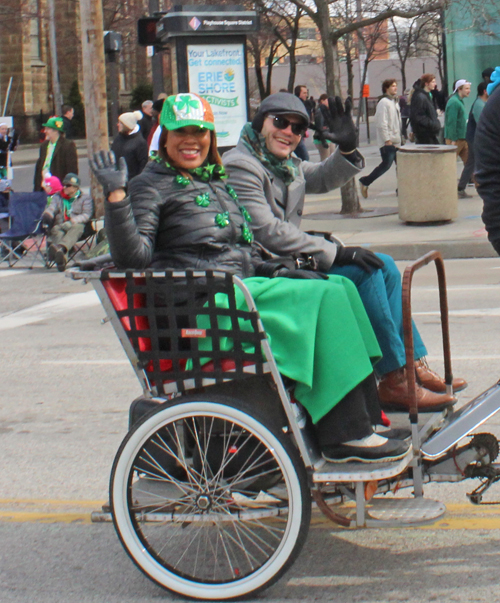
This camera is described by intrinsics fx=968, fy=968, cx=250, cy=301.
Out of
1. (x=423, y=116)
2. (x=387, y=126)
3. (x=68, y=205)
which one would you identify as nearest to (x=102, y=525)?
(x=68, y=205)

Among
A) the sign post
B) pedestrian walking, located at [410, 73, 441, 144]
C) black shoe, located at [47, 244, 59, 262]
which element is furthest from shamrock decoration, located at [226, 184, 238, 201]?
pedestrian walking, located at [410, 73, 441, 144]

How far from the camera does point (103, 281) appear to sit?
10.9ft

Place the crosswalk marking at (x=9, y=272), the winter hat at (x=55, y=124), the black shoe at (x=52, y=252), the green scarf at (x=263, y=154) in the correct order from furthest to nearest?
the winter hat at (x=55, y=124) < the crosswalk marking at (x=9, y=272) < the black shoe at (x=52, y=252) < the green scarf at (x=263, y=154)

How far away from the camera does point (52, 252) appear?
480 inches

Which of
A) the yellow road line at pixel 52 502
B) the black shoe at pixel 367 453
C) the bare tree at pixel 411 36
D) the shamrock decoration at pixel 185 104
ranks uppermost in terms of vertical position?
the bare tree at pixel 411 36

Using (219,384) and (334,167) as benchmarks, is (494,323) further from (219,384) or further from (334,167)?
(219,384)

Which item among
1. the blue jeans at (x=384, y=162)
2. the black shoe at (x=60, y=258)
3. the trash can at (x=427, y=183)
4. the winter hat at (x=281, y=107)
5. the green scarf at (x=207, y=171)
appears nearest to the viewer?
the green scarf at (x=207, y=171)

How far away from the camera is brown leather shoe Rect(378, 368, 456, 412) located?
A: 3.80m

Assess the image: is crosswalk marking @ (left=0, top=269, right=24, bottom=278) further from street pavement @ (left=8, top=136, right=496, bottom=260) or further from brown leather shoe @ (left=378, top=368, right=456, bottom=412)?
brown leather shoe @ (left=378, top=368, right=456, bottom=412)

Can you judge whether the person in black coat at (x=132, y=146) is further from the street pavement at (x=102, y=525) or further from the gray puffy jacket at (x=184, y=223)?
the gray puffy jacket at (x=184, y=223)

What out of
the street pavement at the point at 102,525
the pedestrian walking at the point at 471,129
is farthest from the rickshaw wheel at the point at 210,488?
the pedestrian walking at the point at 471,129

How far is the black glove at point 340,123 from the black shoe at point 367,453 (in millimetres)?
1576

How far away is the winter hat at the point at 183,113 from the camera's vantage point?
364cm

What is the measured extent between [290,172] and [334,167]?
34 centimetres
